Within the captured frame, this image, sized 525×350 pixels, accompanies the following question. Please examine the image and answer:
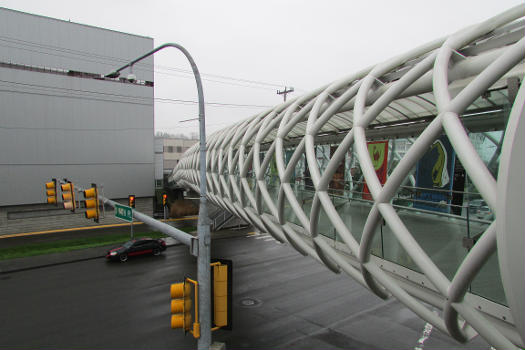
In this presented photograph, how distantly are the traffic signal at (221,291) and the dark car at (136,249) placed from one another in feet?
54.6

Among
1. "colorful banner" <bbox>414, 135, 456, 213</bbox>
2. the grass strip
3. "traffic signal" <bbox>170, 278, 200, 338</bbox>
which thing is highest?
"colorful banner" <bbox>414, 135, 456, 213</bbox>

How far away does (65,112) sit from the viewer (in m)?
28.6

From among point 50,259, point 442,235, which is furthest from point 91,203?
point 50,259

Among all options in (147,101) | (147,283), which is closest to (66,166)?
(147,101)

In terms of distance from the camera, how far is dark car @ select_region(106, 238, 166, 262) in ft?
63.1

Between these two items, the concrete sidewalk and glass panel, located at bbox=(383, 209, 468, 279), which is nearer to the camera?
glass panel, located at bbox=(383, 209, 468, 279)

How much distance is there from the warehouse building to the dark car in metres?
13.4

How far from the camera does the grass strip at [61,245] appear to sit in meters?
21.1

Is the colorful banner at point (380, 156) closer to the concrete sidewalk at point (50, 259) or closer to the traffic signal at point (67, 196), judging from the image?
the traffic signal at point (67, 196)

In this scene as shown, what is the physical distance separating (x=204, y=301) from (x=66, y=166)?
29473mm

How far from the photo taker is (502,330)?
429 cm

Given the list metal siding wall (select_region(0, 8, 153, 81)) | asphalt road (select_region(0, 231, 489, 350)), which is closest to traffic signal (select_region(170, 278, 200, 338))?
asphalt road (select_region(0, 231, 489, 350))

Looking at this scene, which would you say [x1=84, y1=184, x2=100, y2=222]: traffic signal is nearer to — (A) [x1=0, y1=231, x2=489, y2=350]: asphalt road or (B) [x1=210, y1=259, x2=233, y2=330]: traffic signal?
(A) [x1=0, y1=231, x2=489, y2=350]: asphalt road

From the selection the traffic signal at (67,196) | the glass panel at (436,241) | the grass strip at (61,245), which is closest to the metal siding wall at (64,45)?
the grass strip at (61,245)
